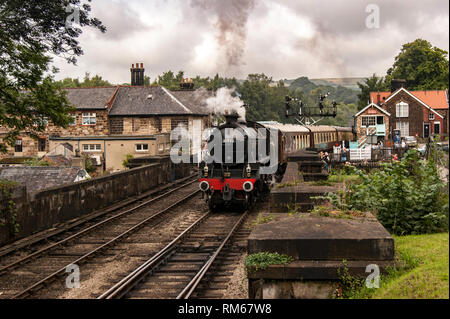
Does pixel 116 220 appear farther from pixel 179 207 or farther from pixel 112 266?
pixel 112 266

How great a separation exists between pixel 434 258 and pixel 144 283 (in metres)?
5.20

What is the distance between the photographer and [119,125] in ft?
130

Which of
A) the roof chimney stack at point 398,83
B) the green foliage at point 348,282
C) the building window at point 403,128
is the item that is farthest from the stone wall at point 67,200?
the roof chimney stack at point 398,83

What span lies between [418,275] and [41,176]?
1779 cm

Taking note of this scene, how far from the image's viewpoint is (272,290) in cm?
521

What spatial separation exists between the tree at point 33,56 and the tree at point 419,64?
46113 mm

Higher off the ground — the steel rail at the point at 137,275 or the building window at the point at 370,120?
the building window at the point at 370,120

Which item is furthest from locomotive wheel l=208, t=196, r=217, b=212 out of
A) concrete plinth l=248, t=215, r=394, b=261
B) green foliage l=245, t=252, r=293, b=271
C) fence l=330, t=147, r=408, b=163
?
fence l=330, t=147, r=408, b=163

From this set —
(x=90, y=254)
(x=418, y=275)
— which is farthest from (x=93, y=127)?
(x=418, y=275)

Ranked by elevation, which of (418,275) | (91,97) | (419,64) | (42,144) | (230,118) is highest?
(419,64)

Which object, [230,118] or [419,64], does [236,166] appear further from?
[419,64]

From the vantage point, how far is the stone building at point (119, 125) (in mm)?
37844

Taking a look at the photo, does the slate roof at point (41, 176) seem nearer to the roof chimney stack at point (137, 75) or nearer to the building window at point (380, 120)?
the roof chimney stack at point (137, 75)
